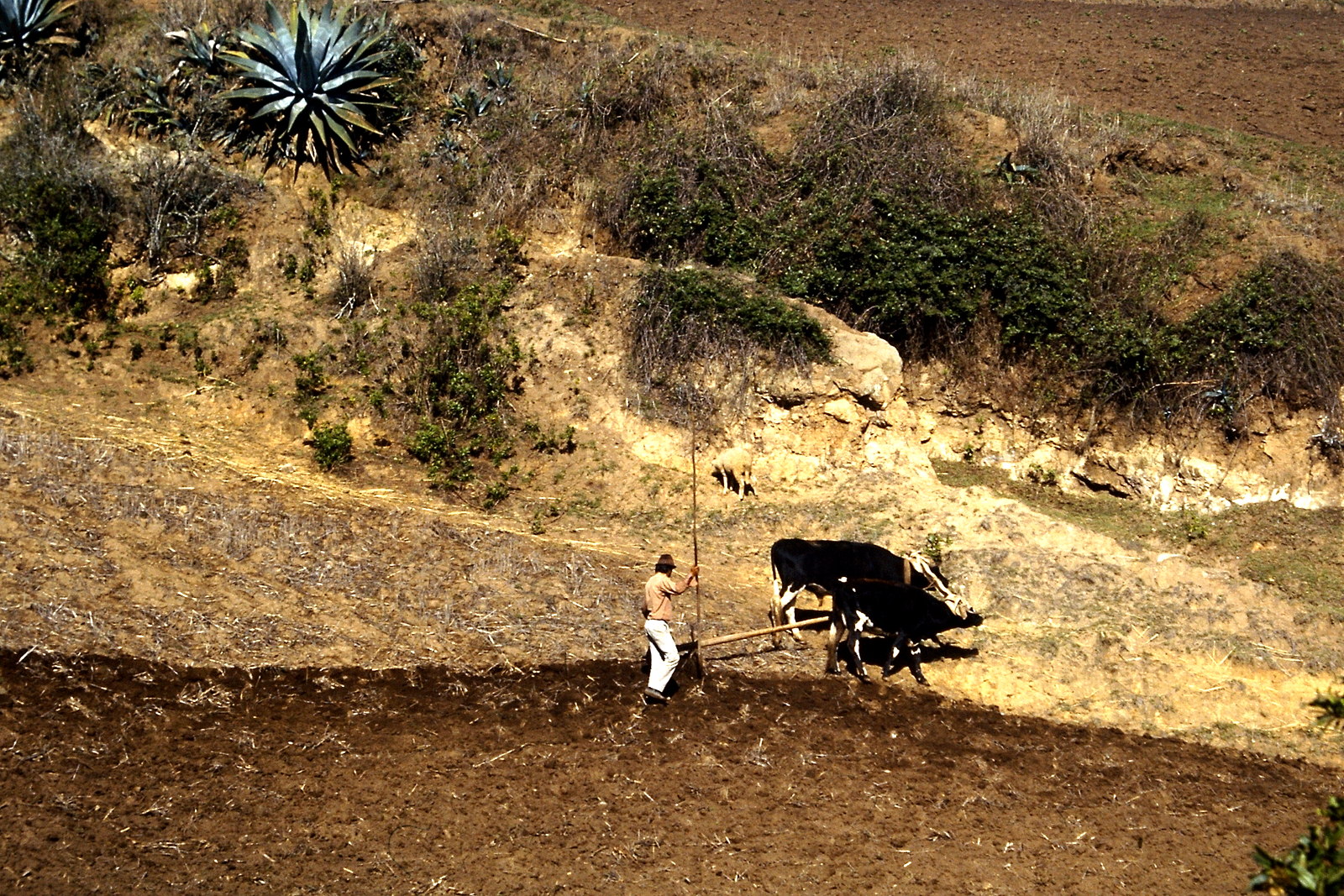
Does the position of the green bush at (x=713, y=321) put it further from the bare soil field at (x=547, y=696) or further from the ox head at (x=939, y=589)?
the ox head at (x=939, y=589)

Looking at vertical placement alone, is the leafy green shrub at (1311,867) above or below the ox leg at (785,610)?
above

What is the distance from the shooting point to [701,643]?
35.9 feet

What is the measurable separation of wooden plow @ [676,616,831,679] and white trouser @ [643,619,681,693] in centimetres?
32

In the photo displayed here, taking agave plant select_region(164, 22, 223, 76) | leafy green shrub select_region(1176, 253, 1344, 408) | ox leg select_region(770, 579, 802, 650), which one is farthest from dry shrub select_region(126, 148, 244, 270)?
leafy green shrub select_region(1176, 253, 1344, 408)

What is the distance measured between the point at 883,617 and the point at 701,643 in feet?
6.18

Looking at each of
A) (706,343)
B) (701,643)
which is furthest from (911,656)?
(706,343)

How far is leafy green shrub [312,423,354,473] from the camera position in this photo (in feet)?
45.6

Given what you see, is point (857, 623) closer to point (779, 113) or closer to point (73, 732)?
point (73, 732)

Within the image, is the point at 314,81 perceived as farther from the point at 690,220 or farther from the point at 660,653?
the point at 660,653

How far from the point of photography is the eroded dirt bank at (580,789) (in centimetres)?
862

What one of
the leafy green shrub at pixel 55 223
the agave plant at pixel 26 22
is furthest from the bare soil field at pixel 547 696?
the agave plant at pixel 26 22

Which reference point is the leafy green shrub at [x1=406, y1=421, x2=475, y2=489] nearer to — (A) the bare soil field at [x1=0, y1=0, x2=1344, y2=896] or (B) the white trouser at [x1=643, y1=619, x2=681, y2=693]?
(A) the bare soil field at [x1=0, y1=0, x2=1344, y2=896]

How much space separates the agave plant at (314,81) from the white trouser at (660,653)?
9473 mm

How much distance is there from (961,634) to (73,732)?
814 centimetres
